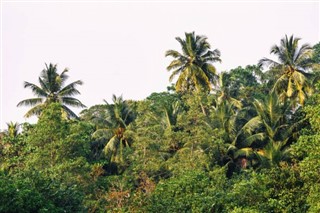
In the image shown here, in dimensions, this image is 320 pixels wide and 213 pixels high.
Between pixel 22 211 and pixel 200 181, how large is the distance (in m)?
7.01

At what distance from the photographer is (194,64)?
102 ft

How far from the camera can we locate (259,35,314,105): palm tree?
27.6m

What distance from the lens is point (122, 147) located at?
89.5 feet

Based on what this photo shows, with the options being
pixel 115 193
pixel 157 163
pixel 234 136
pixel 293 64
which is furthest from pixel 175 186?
pixel 293 64

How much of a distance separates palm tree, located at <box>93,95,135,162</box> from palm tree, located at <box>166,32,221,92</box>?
4088 mm

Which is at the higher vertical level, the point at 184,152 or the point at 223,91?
the point at 223,91

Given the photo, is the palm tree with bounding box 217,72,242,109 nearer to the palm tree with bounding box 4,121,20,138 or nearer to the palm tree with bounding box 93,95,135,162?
the palm tree with bounding box 93,95,135,162

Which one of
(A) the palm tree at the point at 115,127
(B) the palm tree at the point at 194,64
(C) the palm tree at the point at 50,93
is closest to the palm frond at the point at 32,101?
(C) the palm tree at the point at 50,93

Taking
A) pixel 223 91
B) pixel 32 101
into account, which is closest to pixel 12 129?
pixel 32 101

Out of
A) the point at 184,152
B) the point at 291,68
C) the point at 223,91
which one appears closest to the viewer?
the point at 184,152

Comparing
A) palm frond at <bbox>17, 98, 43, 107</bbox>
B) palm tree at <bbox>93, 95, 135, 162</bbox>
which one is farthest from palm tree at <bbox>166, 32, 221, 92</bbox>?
palm frond at <bbox>17, 98, 43, 107</bbox>

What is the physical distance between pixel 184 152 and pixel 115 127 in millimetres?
7218

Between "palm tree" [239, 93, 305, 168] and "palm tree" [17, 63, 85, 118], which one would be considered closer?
"palm tree" [239, 93, 305, 168]

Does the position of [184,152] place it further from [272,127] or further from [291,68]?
[291,68]
